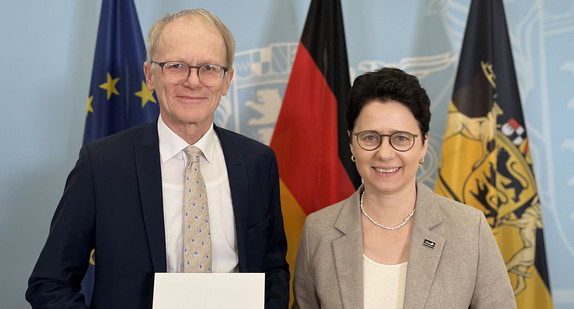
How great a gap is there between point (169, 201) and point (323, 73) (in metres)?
1.22

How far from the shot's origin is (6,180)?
9.04 ft

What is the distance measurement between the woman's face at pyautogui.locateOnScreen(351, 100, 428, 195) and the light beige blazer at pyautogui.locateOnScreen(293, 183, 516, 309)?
0.15 m

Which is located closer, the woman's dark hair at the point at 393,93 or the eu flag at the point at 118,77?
the woman's dark hair at the point at 393,93

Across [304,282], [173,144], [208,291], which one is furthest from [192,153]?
[304,282]

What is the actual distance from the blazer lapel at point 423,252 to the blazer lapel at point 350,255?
152 millimetres

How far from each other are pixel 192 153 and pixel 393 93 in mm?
665

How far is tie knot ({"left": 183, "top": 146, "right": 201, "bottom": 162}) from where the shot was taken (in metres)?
1.74

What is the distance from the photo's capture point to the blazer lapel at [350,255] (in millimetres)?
1719

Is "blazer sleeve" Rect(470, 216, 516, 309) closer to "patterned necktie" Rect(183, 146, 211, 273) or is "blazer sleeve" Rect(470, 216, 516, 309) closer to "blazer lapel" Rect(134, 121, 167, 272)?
"patterned necktie" Rect(183, 146, 211, 273)

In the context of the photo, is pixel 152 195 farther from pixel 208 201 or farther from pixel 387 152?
pixel 387 152

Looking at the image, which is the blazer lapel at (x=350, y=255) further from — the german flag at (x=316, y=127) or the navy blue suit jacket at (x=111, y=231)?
the german flag at (x=316, y=127)

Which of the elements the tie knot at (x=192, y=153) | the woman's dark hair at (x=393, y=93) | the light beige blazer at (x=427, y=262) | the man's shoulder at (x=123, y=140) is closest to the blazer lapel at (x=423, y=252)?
the light beige blazer at (x=427, y=262)

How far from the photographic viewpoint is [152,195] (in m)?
1.67

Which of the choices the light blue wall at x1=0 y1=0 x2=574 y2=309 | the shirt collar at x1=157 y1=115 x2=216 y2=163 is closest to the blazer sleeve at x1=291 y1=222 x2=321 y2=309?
the shirt collar at x1=157 y1=115 x2=216 y2=163
